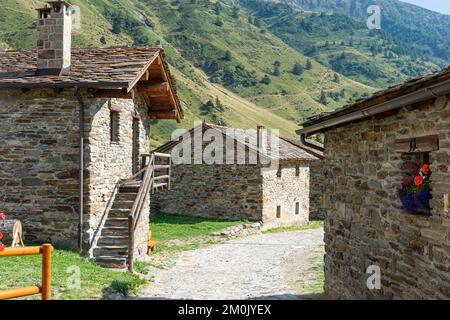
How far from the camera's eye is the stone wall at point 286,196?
998 inches

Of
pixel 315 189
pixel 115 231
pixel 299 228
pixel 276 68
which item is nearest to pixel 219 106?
pixel 276 68

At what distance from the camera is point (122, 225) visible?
44.3 ft

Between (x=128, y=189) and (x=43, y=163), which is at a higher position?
(x=43, y=163)

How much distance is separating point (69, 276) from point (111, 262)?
263 centimetres

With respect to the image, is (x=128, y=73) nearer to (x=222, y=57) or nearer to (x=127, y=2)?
(x=222, y=57)

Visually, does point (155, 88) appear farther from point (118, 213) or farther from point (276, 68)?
point (276, 68)

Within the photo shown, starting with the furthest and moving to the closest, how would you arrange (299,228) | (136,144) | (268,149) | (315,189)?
(315,189) < (299,228) < (268,149) < (136,144)

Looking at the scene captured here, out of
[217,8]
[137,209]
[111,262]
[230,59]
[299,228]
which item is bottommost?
[299,228]

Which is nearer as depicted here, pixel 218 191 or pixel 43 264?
pixel 43 264

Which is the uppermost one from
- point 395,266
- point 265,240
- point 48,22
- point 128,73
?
point 48,22

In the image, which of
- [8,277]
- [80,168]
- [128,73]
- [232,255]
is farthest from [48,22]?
[232,255]

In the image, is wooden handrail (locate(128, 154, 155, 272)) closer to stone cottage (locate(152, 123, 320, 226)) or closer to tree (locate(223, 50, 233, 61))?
stone cottage (locate(152, 123, 320, 226))

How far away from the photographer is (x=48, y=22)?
13.4 metres

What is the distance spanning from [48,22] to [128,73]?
110 inches
